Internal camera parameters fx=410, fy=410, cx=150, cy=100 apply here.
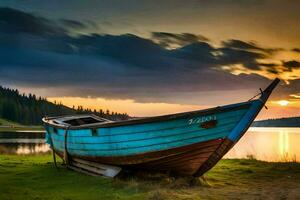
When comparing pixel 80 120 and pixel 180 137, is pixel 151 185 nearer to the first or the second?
pixel 180 137

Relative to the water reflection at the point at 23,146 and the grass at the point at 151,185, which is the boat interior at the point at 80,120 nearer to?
the grass at the point at 151,185

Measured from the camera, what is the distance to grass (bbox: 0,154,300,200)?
1164 cm

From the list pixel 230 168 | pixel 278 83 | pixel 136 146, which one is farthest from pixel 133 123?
pixel 230 168

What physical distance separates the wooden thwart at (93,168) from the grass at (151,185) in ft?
1.11

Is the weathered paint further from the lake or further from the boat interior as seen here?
the lake

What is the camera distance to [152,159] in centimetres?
1380

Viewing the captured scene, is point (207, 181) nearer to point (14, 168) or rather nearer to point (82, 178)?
point (82, 178)

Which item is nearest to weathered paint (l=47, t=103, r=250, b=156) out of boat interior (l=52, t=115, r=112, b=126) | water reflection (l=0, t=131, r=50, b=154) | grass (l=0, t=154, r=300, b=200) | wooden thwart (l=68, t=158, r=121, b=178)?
wooden thwart (l=68, t=158, r=121, b=178)

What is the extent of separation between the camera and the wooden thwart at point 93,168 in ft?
49.8

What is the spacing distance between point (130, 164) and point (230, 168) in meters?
5.91

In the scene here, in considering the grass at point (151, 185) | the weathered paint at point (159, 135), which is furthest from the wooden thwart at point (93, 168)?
the weathered paint at point (159, 135)

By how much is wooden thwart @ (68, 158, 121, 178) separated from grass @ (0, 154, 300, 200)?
0.34 meters

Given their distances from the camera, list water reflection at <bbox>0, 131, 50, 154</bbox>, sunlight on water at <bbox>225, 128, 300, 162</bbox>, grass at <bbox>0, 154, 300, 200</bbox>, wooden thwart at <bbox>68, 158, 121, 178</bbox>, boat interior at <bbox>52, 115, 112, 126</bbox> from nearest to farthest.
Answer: grass at <bbox>0, 154, 300, 200</bbox>
wooden thwart at <bbox>68, 158, 121, 178</bbox>
boat interior at <bbox>52, 115, 112, 126</bbox>
sunlight on water at <bbox>225, 128, 300, 162</bbox>
water reflection at <bbox>0, 131, 50, 154</bbox>

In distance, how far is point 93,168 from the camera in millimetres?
16312
